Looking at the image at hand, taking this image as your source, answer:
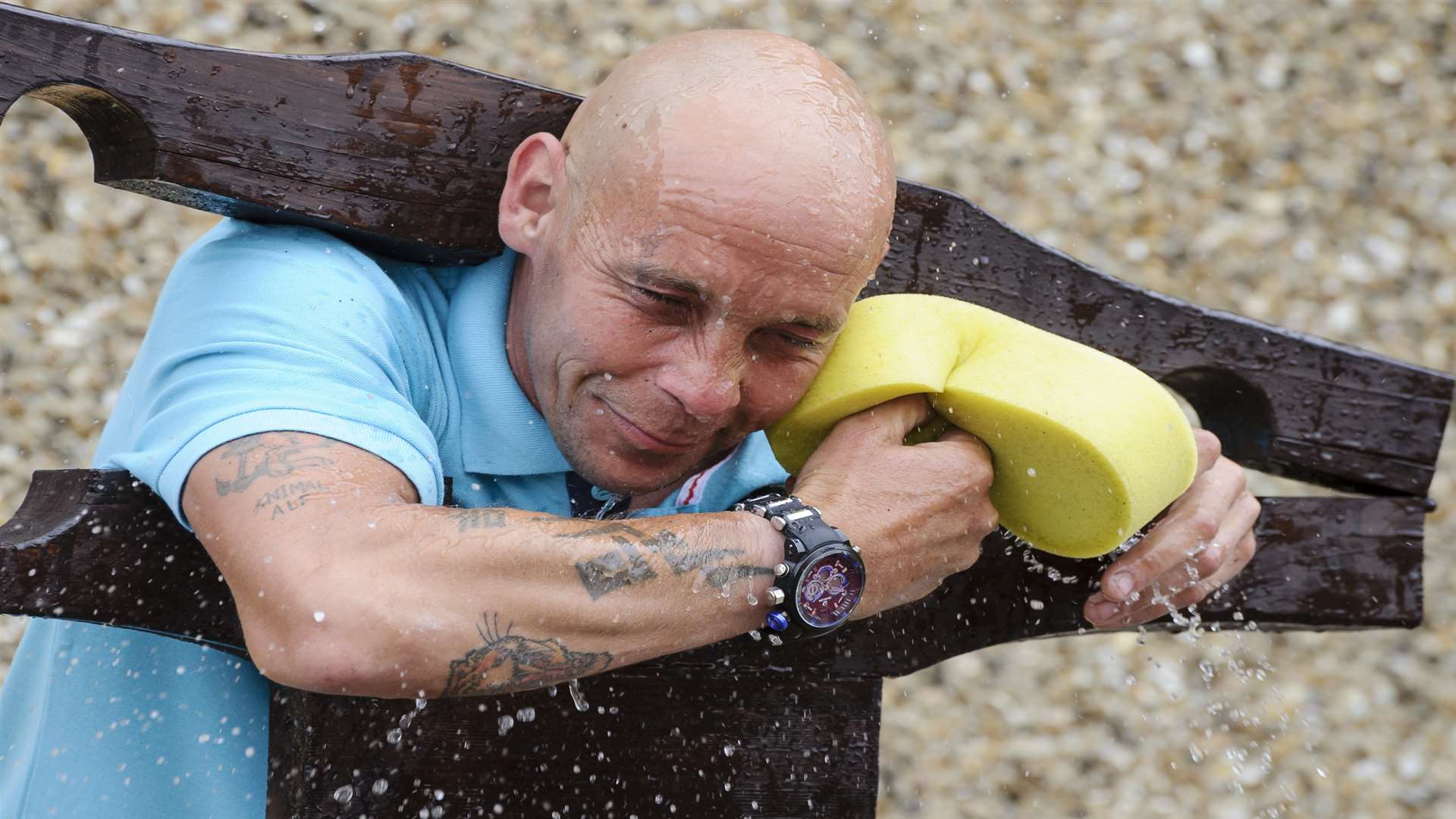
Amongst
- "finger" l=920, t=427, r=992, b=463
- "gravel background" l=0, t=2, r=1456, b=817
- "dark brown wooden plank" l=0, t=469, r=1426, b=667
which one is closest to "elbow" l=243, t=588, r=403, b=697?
"dark brown wooden plank" l=0, t=469, r=1426, b=667

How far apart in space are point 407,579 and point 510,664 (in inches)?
5.4

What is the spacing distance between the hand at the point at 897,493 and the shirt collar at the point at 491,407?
33cm

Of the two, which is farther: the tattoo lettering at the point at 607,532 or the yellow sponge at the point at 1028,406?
the yellow sponge at the point at 1028,406

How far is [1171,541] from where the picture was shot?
1.87 m

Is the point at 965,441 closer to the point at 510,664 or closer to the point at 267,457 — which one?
the point at 510,664

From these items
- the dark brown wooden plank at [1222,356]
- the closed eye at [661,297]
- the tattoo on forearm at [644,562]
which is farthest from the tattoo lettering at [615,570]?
the dark brown wooden plank at [1222,356]

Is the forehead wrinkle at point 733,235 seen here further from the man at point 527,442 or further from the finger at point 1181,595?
the finger at point 1181,595

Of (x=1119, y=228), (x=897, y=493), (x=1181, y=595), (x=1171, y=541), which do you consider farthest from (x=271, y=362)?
(x=1119, y=228)

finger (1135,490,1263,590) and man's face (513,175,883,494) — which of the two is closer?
man's face (513,175,883,494)

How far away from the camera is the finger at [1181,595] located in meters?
1.93

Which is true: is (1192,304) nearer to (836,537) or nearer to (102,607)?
(836,537)

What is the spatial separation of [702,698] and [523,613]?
1.59ft

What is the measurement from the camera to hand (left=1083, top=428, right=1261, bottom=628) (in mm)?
1879

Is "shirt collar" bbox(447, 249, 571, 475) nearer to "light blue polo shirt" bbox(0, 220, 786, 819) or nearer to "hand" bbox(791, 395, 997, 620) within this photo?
"light blue polo shirt" bbox(0, 220, 786, 819)
